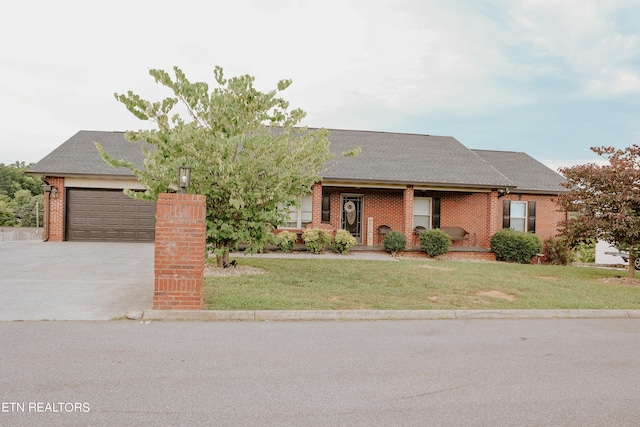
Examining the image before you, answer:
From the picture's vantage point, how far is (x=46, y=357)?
4.68 metres

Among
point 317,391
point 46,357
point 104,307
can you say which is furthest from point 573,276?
point 46,357

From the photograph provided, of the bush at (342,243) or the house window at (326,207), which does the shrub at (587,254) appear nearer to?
the bush at (342,243)

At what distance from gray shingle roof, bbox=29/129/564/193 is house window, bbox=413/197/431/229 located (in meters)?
1.51

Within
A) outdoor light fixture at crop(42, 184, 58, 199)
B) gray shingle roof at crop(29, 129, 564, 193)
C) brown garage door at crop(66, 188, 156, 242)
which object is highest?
gray shingle roof at crop(29, 129, 564, 193)

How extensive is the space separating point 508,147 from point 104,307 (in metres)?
25.4

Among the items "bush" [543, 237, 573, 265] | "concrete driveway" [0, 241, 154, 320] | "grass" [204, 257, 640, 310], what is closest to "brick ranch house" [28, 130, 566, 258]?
"bush" [543, 237, 573, 265]

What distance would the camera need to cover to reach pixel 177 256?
6.77m

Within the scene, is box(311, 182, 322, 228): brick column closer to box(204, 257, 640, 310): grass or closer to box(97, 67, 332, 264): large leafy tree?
box(204, 257, 640, 310): grass

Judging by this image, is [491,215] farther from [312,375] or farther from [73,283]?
[312,375]

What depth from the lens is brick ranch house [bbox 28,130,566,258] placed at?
17.7 m

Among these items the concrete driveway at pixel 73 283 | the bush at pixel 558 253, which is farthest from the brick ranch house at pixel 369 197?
the concrete driveway at pixel 73 283

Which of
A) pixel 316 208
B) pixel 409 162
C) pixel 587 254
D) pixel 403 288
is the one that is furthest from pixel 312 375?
pixel 587 254

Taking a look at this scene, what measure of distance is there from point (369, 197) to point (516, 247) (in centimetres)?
620

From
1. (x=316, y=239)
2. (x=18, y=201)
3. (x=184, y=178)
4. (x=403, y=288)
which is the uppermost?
(x=18, y=201)
